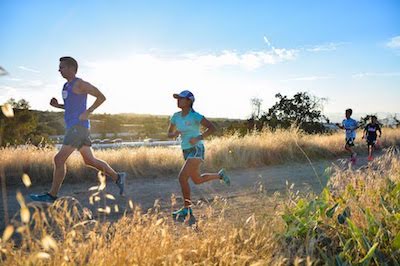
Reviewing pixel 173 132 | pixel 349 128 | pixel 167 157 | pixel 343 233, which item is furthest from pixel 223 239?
pixel 349 128

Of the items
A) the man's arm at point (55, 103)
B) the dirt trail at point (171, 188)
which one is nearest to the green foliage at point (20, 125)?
the dirt trail at point (171, 188)

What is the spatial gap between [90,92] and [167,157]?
4837 mm

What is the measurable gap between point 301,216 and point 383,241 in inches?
29.9

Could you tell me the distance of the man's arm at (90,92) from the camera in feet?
19.3

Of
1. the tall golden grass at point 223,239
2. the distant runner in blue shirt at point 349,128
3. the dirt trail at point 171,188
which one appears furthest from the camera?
the distant runner in blue shirt at point 349,128

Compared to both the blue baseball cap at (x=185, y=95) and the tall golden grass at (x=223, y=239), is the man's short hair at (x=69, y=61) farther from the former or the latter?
the tall golden grass at (x=223, y=239)

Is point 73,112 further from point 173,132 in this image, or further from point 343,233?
point 343,233

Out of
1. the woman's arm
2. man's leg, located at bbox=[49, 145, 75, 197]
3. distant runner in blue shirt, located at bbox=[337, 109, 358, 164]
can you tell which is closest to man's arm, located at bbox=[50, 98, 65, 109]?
man's leg, located at bbox=[49, 145, 75, 197]

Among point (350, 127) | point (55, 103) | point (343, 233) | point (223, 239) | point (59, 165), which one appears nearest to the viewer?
point (223, 239)

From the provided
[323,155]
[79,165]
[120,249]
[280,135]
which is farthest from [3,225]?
[323,155]

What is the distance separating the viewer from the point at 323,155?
14219 millimetres

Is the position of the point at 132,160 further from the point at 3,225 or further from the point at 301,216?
the point at 301,216

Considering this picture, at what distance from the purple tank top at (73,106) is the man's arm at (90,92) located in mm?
77

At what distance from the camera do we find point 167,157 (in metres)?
10.5
